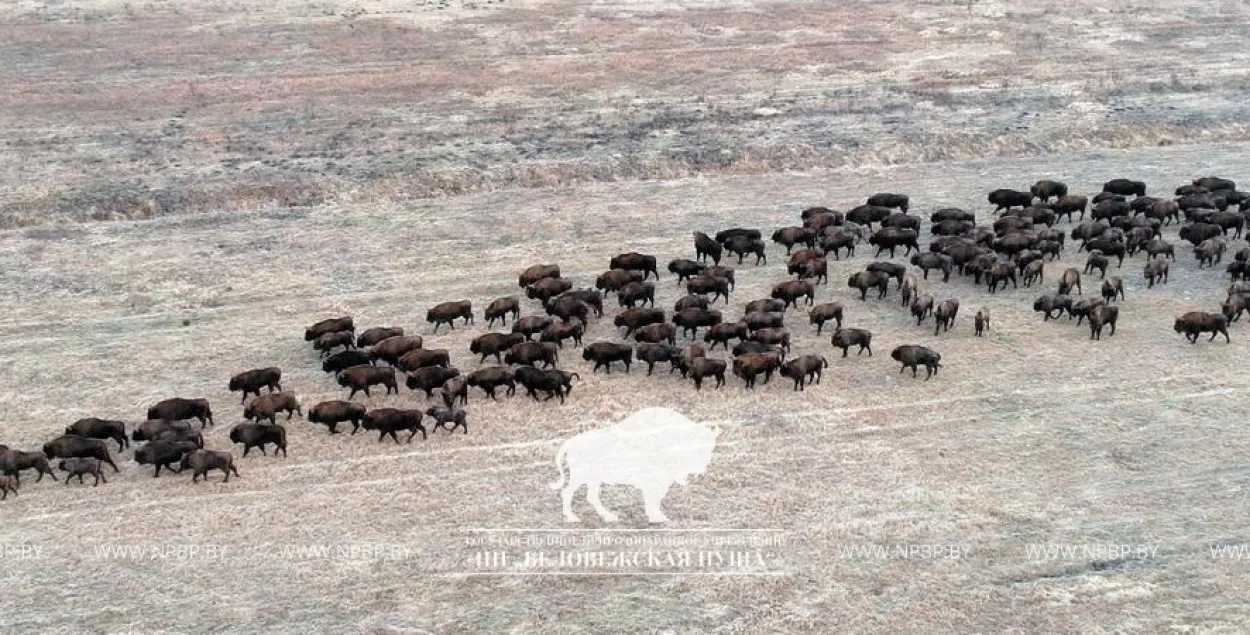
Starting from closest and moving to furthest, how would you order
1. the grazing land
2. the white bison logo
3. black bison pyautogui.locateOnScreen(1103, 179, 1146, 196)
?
1. the grazing land
2. the white bison logo
3. black bison pyautogui.locateOnScreen(1103, 179, 1146, 196)

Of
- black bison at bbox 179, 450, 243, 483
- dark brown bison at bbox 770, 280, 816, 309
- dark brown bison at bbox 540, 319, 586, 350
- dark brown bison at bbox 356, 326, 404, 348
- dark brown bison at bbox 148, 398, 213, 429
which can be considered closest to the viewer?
black bison at bbox 179, 450, 243, 483

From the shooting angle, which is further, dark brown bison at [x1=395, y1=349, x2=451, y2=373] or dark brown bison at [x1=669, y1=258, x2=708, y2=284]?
dark brown bison at [x1=669, y1=258, x2=708, y2=284]

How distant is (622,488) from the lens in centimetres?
1708

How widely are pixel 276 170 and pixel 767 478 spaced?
19.7 metres

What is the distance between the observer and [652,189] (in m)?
31.8

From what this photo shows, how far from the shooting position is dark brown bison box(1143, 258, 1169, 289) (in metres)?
24.2

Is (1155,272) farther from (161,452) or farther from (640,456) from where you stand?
(161,452)

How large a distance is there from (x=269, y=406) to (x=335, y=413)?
109cm

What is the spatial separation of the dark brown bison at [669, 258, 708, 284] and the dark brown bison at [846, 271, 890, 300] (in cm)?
289

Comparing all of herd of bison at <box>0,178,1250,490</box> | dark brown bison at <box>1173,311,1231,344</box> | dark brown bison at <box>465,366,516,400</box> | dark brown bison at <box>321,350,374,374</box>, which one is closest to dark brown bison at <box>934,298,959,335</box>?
herd of bison at <box>0,178,1250,490</box>

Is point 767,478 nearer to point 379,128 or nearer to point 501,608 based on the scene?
point 501,608

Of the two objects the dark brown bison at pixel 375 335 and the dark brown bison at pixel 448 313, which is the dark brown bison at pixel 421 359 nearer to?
the dark brown bison at pixel 375 335

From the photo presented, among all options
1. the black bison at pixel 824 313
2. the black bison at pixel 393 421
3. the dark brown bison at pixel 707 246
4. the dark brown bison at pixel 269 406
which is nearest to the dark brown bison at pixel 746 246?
the dark brown bison at pixel 707 246

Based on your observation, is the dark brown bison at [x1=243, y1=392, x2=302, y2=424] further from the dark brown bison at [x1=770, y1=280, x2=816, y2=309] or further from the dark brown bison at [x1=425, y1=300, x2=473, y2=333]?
the dark brown bison at [x1=770, y1=280, x2=816, y2=309]
